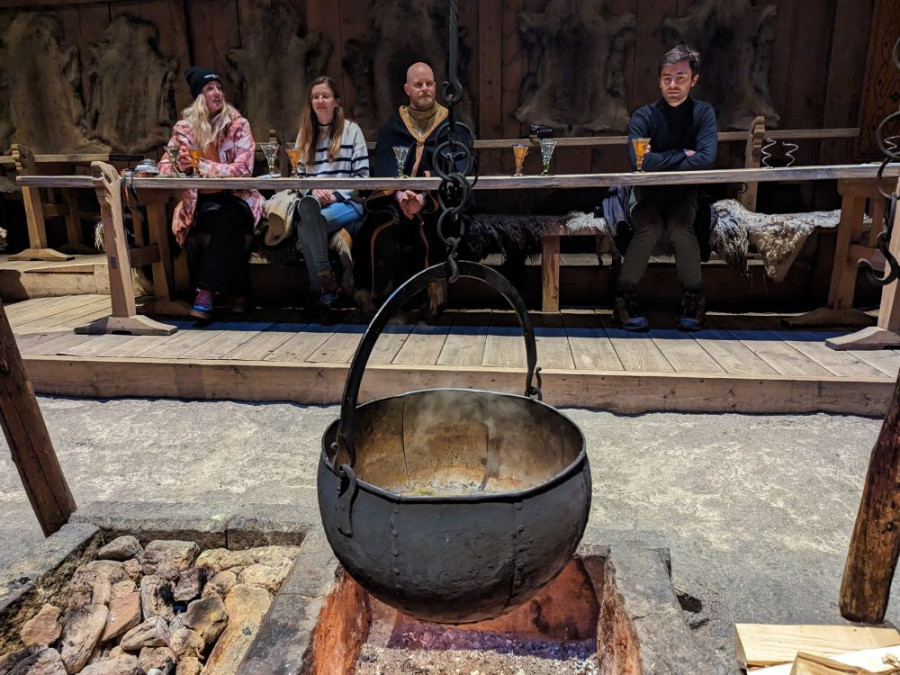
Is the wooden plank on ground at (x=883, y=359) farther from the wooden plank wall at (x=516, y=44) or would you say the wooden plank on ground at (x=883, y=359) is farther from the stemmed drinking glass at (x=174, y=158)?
the stemmed drinking glass at (x=174, y=158)

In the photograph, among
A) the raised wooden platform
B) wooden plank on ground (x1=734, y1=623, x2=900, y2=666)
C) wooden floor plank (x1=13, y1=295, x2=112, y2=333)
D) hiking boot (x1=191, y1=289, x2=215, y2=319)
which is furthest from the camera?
wooden floor plank (x1=13, y1=295, x2=112, y2=333)

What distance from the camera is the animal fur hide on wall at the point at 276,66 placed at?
19.0ft

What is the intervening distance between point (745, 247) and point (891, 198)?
2414 mm

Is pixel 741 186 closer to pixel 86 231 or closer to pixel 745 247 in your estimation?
pixel 745 247

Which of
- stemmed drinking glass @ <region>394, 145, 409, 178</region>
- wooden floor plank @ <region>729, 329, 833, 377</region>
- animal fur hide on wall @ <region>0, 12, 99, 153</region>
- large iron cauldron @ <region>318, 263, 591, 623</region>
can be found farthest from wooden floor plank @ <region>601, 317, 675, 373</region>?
animal fur hide on wall @ <region>0, 12, 99, 153</region>

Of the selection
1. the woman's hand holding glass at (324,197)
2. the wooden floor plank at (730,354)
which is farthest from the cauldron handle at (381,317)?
the woman's hand holding glass at (324,197)

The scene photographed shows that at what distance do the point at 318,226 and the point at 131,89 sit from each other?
132 inches

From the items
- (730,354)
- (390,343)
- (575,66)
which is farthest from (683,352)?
(575,66)

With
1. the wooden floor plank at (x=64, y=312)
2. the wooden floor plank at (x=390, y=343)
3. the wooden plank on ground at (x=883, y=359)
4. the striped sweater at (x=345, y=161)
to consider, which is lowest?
the wooden floor plank at (x=64, y=312)

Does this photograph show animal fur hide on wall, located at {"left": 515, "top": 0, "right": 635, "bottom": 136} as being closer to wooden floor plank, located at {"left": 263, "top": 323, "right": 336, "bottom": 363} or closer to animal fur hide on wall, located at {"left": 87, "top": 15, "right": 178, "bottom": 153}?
wooden floor plank, located at {"left": 263, "top": 323, "right": 336, "bottom": 363}

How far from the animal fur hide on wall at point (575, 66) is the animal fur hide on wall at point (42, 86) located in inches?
162

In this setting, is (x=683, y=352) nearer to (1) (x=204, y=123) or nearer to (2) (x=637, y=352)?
(2) (x=637, y=352)

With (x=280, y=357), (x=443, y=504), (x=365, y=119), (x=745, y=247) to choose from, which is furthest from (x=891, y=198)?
(x=365, y=119)

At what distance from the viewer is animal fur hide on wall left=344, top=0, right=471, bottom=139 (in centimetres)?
566
